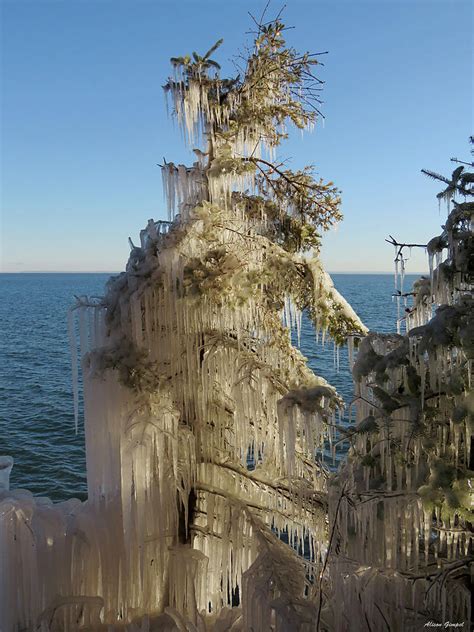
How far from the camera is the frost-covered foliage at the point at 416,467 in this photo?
3871 mm

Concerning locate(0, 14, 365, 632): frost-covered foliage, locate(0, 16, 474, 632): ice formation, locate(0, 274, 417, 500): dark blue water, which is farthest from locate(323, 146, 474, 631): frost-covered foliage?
locate(0, 274, 417, 500): dark blue water

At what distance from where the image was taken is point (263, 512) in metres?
6.38

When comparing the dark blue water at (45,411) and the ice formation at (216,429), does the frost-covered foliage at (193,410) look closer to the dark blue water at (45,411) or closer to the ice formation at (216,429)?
the ice formation at (216,429)

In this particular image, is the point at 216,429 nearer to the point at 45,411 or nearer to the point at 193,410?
the point at 193,410

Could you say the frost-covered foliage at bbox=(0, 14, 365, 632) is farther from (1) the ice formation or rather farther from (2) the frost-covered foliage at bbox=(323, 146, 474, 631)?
(2) the frost-covered foliage at bbox=(323, 146, 474, 631)

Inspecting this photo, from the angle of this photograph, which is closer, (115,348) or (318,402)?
(318,402)

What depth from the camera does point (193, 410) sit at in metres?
6.47

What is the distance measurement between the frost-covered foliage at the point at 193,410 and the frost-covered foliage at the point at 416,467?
0.77m

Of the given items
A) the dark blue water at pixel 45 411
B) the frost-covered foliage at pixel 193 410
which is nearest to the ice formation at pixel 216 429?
the frost-covered foliage at pixel 193 410

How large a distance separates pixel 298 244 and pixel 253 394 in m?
2.37

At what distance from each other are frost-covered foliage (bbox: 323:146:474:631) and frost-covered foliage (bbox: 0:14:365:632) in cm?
77

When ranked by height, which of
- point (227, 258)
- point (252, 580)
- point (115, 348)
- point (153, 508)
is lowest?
point (252, 580)

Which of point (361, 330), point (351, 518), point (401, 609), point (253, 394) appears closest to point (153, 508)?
point (253, 394)

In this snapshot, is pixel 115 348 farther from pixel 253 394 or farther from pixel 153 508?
pixel 153 508
